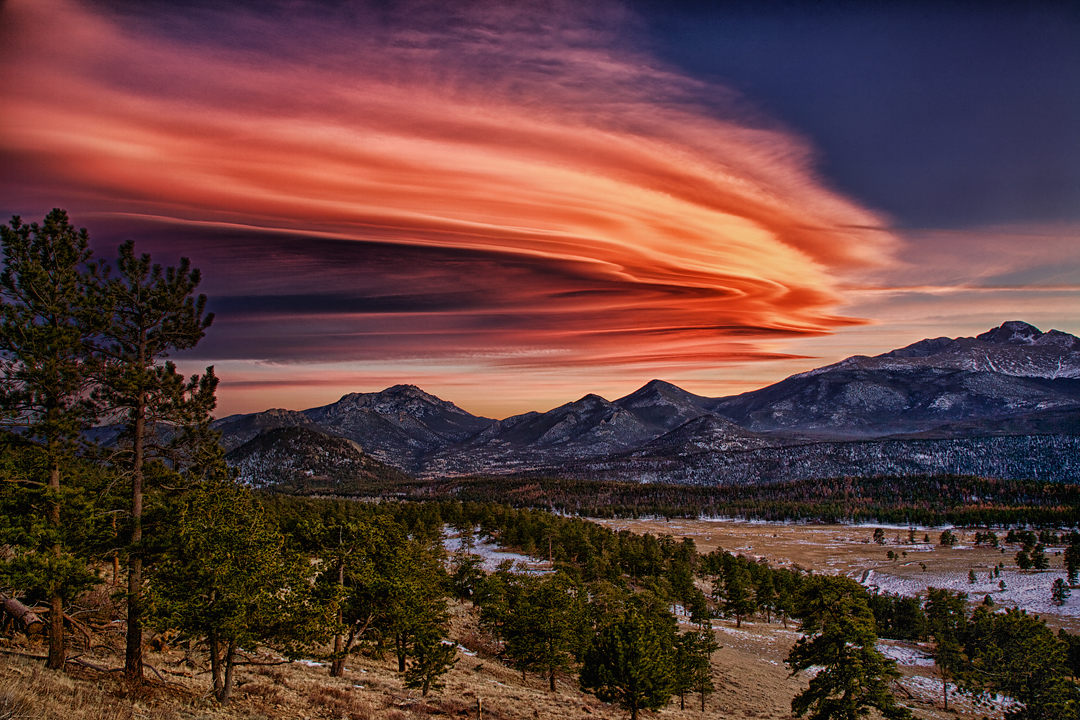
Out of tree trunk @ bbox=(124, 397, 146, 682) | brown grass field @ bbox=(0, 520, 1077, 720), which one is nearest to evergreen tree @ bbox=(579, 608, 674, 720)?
brown grass field @ bbox=(0, 520, 1077, 720)

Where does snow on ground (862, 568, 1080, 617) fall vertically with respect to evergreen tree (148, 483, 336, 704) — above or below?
below

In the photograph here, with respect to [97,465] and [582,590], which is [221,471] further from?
[582,590]

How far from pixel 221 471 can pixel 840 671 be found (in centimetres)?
3301

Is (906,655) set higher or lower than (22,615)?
lower

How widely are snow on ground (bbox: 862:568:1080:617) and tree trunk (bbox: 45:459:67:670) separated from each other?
435 ft

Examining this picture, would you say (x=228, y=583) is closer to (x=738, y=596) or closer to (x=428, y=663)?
(x=428, y=663)

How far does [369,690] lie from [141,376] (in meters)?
20.6

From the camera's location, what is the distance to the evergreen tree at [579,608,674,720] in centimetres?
3309

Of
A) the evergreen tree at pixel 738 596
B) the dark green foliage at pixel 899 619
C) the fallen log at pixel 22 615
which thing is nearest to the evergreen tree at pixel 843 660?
the fallen log at pixel 22 615

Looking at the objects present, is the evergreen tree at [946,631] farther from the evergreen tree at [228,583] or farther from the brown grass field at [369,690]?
the evergreen tree at [228,583]

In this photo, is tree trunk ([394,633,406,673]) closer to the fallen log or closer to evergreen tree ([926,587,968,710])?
the fallen log

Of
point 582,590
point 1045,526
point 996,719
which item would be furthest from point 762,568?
point 1045,526

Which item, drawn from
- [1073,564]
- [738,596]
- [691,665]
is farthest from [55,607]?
[1073,564]

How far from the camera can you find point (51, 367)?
1944cm
